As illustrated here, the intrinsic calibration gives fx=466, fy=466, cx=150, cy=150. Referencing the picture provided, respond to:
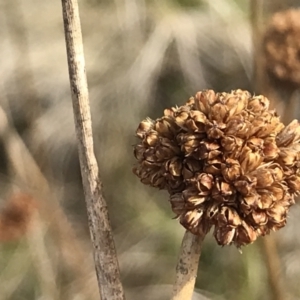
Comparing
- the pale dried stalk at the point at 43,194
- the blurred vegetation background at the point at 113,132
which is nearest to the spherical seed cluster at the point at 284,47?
the blurred vegetation background at the point at 113,132

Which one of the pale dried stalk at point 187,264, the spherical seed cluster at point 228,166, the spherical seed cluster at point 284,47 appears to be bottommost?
the pale dried stalk at point 187,264

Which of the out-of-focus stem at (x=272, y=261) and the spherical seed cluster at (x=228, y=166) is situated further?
the out-of-focus stem at (x=272, y=261)

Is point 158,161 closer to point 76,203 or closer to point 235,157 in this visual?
point 235,157

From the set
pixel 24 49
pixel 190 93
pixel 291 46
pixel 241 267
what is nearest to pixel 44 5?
pixel 24 49

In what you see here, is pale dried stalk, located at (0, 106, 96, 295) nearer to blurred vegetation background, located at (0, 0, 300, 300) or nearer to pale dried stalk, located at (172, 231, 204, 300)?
blurred vegetation background, located at (0, 0, 300, 300)

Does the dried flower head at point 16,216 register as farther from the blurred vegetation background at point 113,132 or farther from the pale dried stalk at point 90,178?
the pale dried stalk at point 90,178

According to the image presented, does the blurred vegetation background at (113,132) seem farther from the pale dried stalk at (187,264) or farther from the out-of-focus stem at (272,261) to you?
the pale dried stalk at (187,264)

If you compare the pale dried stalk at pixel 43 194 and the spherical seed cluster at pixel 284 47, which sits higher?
the spherical seed cluster at pixel 284 47
